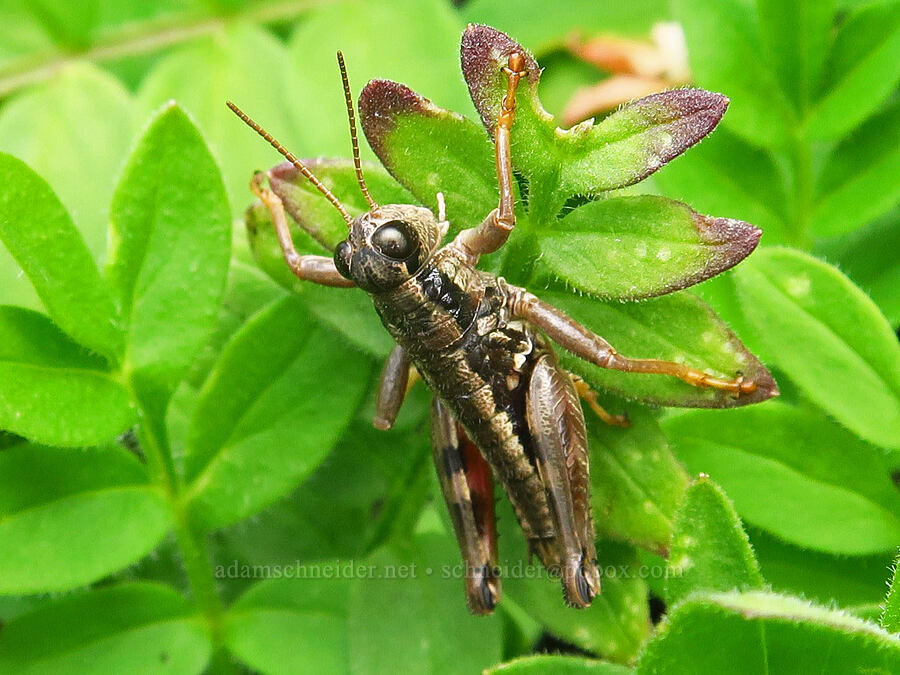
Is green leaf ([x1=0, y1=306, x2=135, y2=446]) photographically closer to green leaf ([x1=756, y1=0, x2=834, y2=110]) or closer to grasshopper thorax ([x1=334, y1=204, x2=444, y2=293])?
grasshopper thorax ([x1=334, y1=204, x2=444, y2=293])

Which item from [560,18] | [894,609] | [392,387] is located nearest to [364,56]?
[560,18]

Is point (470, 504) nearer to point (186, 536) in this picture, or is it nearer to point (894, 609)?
point (186, 536)

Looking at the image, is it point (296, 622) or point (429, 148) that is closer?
point (429, 148)

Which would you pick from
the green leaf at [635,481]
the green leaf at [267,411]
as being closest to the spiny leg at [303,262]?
the green leaf at [267,411]

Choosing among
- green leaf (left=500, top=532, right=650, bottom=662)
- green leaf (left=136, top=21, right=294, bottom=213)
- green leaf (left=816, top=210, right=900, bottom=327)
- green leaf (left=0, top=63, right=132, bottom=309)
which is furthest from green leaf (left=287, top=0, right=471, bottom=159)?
green leaf (left=500, top=532, right=650, bottom=662)

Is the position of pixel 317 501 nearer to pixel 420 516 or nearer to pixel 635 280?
pixel 420 516
